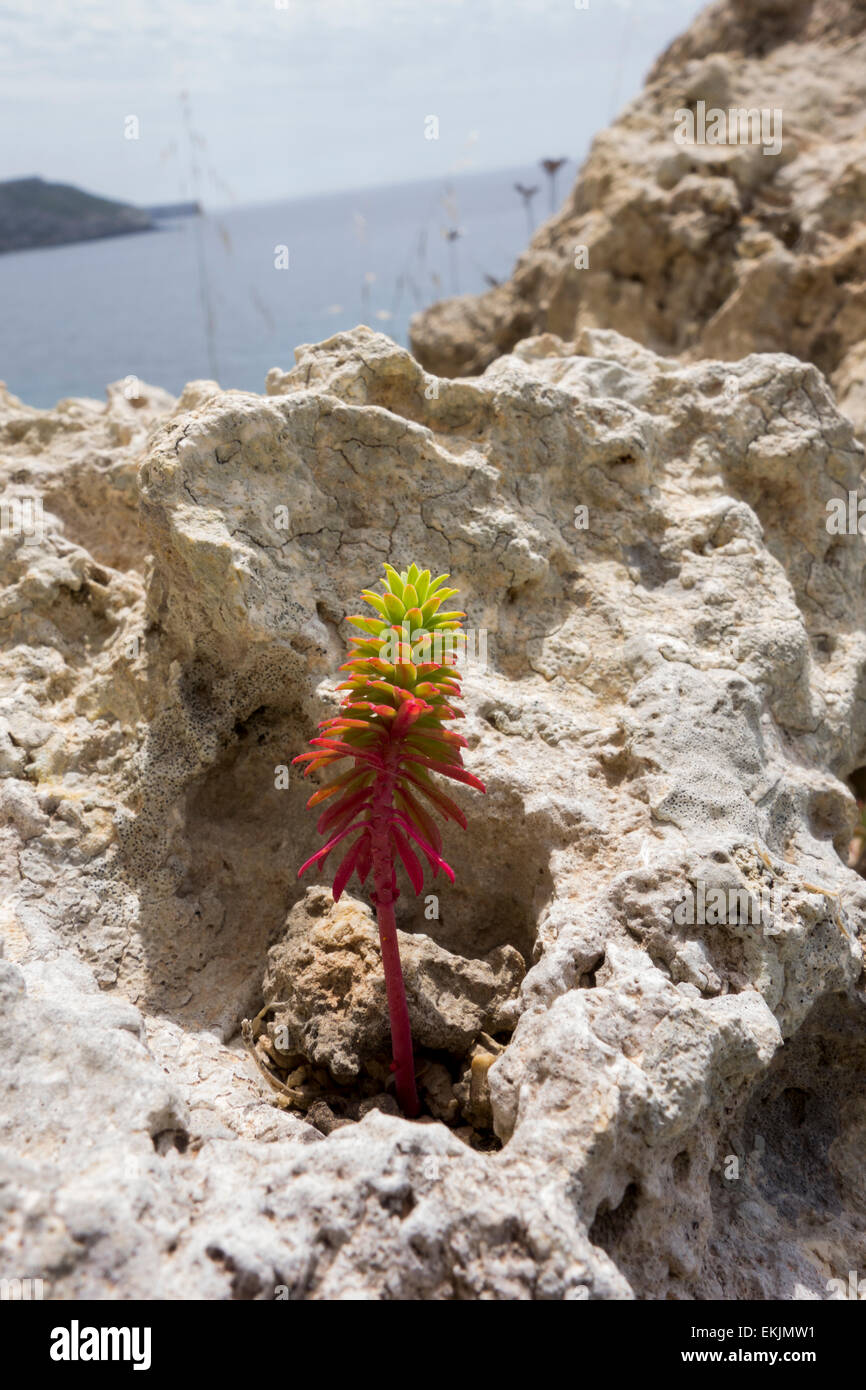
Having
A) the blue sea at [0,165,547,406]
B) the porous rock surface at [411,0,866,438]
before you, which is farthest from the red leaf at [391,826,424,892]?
the porous rock surface at [411,0,866,438]

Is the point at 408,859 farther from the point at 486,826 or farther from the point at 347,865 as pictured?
the point at 486,826

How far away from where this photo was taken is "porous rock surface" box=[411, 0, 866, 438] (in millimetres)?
7711

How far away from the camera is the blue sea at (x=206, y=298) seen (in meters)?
9.91

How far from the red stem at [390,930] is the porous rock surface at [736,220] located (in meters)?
5.76

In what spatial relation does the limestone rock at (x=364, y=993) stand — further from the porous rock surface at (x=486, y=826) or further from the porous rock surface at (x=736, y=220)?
the porous rock surface at (x=736, y=220)

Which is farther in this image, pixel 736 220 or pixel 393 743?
pixel 736 220

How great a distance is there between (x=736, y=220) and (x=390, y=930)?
318 inches

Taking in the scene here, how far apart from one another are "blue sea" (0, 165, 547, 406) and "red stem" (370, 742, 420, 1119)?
3.73 m

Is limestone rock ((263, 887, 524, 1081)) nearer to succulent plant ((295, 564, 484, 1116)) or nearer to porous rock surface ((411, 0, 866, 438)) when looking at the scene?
succulent plant ((295, 564, 484, 1116))

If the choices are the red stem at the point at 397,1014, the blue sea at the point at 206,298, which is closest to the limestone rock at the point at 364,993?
the red stem at the point at 397,1014

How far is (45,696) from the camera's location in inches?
137

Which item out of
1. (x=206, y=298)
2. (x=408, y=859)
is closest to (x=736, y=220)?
(x=206, y=298)

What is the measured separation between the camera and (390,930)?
2553 millimetres

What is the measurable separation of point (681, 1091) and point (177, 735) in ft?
6.45
